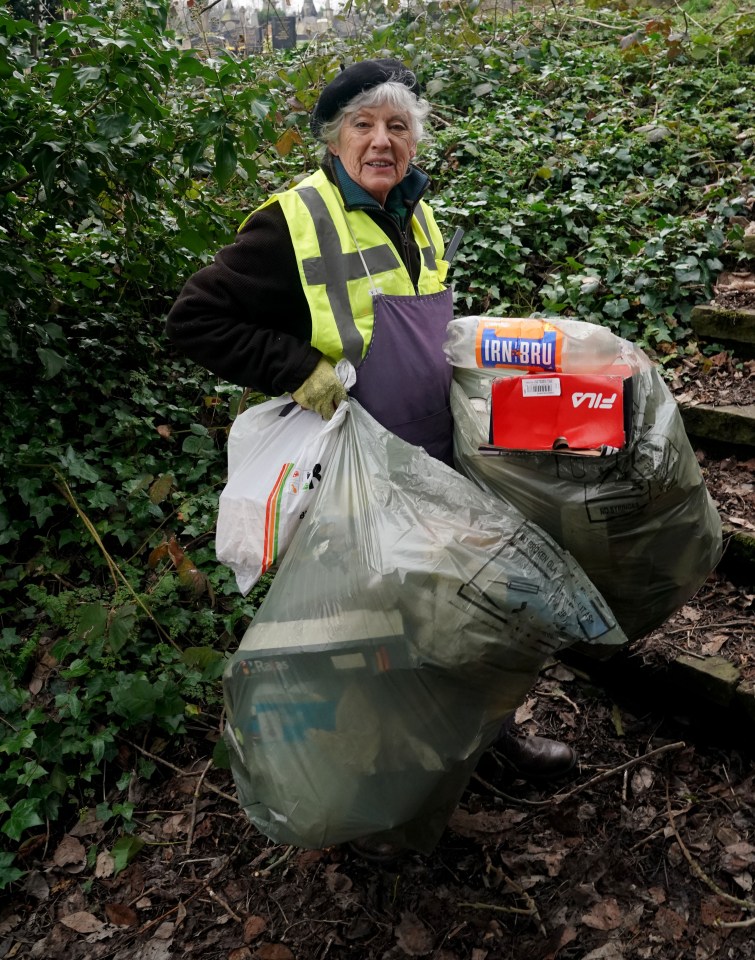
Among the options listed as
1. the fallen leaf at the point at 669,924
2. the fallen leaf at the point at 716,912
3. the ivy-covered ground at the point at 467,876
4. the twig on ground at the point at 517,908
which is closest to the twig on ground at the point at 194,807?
the ivy-covered ground at the point at 467,876

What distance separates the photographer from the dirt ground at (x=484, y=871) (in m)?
1.87

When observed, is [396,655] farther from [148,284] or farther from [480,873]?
[148,284]

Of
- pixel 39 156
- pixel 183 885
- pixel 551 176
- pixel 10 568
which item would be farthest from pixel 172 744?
pixel 551 176

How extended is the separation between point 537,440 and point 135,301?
2.29 metres

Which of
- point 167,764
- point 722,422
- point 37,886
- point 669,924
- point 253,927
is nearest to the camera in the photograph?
point 669,924

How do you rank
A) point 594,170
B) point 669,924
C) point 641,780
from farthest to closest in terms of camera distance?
point 594,170, point 641,780, point 669,924

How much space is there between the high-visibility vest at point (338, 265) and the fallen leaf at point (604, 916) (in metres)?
A: 1.40

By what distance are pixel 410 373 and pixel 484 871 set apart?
49.9 inches

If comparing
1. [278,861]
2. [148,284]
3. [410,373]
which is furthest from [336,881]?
[148,284]

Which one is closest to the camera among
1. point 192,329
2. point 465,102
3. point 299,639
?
point 299,639

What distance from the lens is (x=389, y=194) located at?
6.22 ft

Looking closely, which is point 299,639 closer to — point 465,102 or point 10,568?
point 10,568

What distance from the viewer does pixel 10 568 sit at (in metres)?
2.69

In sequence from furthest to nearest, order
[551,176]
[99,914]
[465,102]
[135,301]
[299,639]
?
1. [465,102]
2. [551,176]
3. [135,301]
4. [99,914]
5. [299,639]
